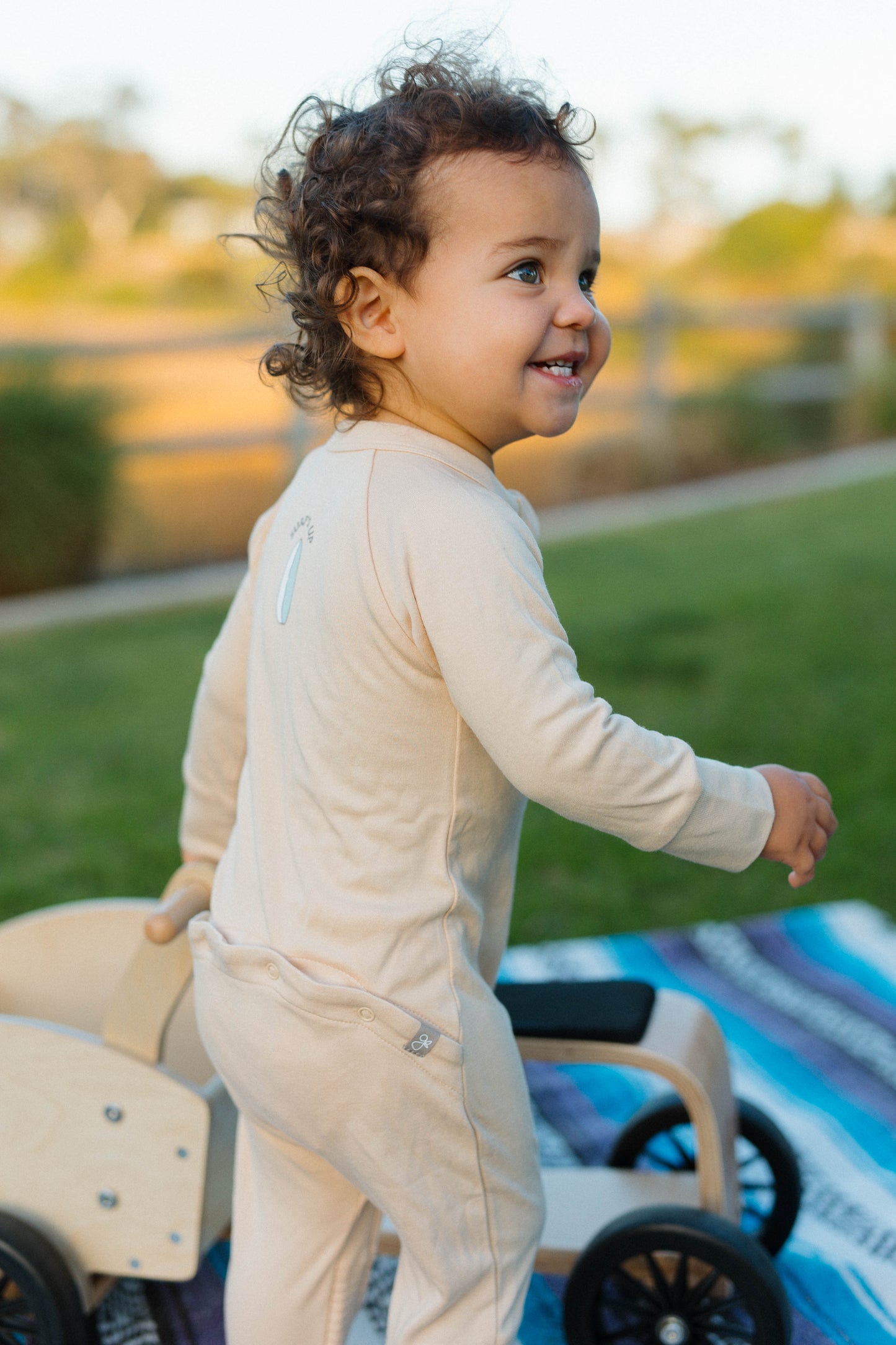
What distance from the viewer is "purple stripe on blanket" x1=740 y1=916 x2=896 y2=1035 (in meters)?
2.36

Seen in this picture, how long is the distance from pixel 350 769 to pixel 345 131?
623mm

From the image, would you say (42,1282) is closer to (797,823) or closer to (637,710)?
(797,823)

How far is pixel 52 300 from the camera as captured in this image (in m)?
10.6

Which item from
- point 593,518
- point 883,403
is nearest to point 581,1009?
point 593,518

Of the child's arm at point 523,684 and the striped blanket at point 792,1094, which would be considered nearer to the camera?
the child's arm at point 523,684

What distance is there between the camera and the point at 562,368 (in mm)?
1245

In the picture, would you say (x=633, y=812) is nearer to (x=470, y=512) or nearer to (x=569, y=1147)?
(x=470, y=512)

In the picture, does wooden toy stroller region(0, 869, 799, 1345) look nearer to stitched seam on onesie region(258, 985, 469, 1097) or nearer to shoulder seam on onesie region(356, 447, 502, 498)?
stitched seam on onesie region(258, 985, 469, 1097)

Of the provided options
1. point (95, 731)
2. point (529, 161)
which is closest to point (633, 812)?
point (529, 161)

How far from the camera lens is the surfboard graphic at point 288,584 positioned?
1275mm

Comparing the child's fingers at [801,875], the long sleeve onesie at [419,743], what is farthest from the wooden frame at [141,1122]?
the child's fingers at [801,875]

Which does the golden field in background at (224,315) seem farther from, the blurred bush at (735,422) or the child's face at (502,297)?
the child's face at (502,297)

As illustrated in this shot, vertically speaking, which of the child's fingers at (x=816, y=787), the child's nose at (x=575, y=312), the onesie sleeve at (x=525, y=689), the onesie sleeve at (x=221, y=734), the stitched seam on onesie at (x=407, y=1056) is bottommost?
the stitched seam on onesie at (x=407, y=1056)

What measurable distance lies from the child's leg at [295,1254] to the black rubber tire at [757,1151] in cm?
55
